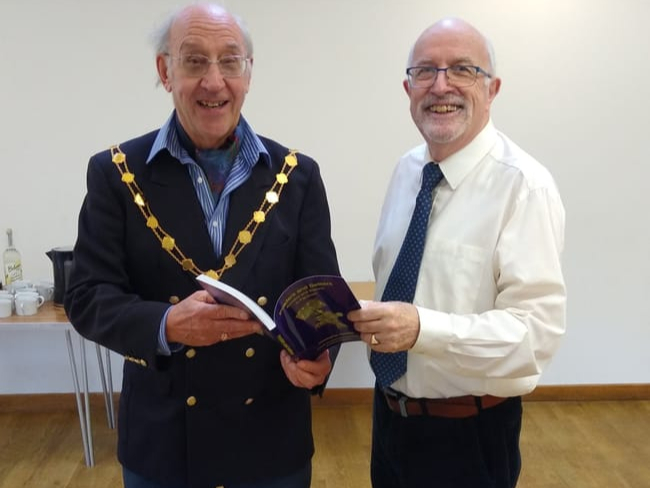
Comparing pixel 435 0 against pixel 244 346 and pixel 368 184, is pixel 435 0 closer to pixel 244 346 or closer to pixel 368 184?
pixel 368 184

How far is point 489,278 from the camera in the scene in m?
1.43

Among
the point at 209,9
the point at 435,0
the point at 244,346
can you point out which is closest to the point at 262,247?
the point at 244,346

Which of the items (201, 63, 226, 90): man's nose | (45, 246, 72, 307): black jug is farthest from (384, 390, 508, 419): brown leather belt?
(45, 246, 72, 307): black jug

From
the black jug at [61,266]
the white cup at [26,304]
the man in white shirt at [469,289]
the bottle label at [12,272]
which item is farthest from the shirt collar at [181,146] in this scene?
the bottle label at [12,272]

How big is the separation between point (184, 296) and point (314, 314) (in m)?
0.31

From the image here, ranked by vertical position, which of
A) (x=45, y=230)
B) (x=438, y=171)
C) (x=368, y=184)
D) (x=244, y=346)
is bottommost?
(x=45, y=230)

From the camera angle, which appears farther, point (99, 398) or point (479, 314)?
point (99, 398)

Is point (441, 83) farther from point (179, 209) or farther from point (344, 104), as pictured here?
point (344, 104)

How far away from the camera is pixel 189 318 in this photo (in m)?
1.11

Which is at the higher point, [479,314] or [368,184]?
[479,314]

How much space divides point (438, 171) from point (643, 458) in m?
2.34

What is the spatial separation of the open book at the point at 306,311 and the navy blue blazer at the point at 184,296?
15 cm

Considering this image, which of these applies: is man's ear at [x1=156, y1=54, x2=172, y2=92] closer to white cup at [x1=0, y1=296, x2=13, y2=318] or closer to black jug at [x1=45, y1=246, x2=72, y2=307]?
black jug at [x1=45, y1=246, x2=72, y2=307]

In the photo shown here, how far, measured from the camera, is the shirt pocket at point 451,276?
1.44 meters
